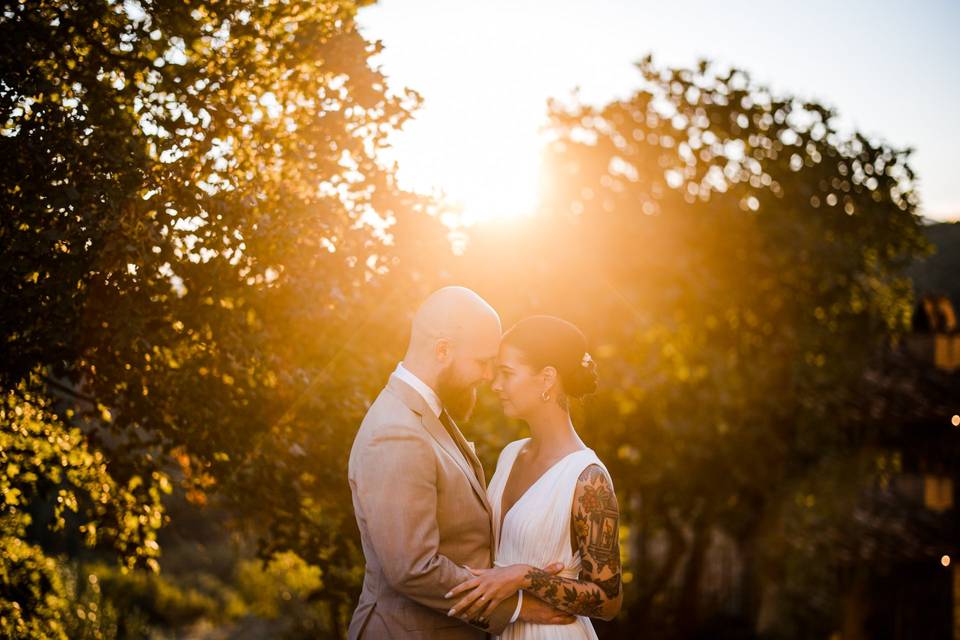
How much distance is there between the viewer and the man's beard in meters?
4.12

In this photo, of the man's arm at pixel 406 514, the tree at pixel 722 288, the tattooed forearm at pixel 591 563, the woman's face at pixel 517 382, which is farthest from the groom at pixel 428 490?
the tree at pixel 722 288

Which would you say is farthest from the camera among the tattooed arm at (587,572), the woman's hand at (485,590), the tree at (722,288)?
the tree at (722,288)

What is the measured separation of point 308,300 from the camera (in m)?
5.76

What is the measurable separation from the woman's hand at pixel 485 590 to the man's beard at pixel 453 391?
29.3 inches

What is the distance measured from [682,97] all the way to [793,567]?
32.7 feet

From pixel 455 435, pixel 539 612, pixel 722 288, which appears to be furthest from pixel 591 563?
pixel 722 288

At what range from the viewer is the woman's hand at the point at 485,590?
3767 mm

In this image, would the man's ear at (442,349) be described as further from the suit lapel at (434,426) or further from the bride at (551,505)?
the bride at (551,505)

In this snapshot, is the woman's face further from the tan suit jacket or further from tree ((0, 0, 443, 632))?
tree ((0, 0, 443, 632))

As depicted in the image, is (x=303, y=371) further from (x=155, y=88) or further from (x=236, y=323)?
(x=155, y=88)

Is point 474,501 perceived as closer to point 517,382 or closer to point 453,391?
point 453,391

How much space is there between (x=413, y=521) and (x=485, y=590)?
0.48 m


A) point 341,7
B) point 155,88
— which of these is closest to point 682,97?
point 341,7

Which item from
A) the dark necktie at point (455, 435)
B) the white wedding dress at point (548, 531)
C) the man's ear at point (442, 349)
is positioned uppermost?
the man's ear at point (442, 349)
